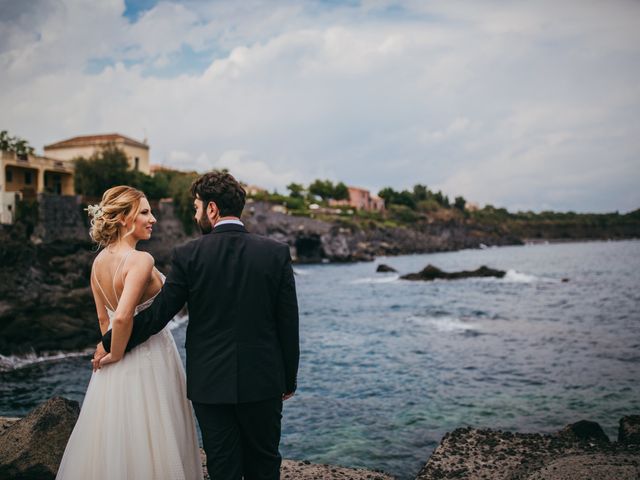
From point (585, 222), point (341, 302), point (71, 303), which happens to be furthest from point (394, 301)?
point (585, 222)

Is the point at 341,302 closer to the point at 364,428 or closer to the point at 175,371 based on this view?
the point at 364,428

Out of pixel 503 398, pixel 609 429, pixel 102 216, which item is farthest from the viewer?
pixel 503 398

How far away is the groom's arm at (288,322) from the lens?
323 cm

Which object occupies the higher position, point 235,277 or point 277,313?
point 235,277

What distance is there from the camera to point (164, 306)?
319cm

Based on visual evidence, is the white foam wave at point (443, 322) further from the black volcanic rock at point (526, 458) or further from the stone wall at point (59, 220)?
the stone wall at point (59, 220)

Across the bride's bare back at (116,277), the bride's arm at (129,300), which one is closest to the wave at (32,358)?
the bride's bare back at (116,277)

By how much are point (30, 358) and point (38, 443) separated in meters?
15.1

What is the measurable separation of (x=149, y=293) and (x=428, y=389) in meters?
11.3

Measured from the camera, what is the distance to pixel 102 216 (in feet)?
11.5

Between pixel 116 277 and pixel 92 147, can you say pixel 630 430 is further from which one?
pixel 92 147

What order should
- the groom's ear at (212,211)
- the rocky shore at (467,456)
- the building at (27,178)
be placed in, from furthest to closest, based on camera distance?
the building at (27,178)
the rocky shore at (467,456)
the groom's ear at (212,211)

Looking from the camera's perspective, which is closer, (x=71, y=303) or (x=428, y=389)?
(x=428, y=389)

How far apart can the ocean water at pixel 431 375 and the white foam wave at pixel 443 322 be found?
0.32ft
